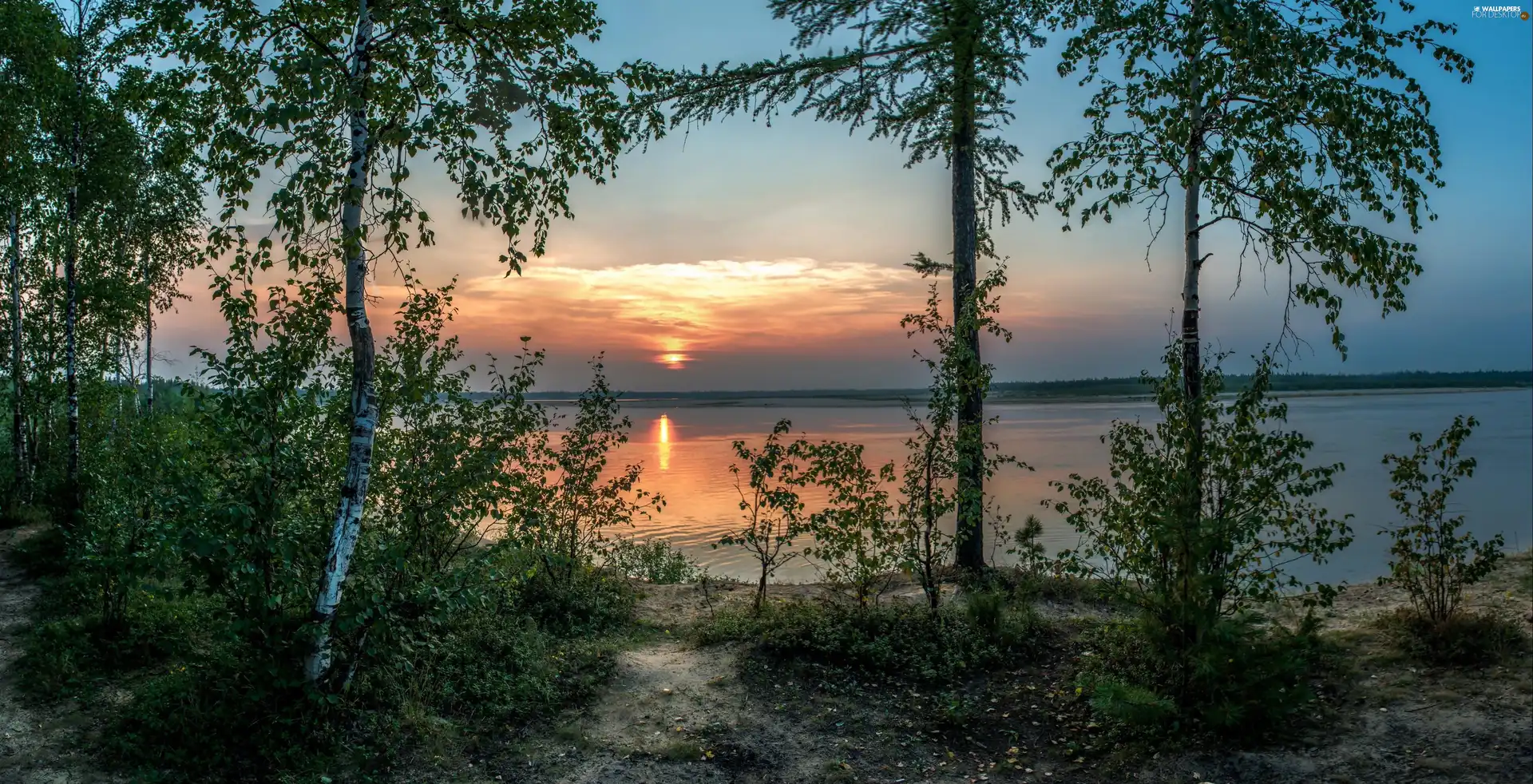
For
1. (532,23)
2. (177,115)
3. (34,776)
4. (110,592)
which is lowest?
(34,776)

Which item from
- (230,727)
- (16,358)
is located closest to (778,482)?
(230,727)

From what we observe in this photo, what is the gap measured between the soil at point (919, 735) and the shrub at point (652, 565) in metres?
4.00

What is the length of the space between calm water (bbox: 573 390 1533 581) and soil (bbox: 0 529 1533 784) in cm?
275

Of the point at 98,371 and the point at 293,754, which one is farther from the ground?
the point at 98,371

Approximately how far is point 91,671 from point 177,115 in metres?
5.03

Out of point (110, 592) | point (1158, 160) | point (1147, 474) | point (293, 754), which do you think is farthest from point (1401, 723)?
point (110, 592)

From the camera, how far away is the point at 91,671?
24.1ft

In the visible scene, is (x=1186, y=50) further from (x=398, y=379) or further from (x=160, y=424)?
(x=160, y=424)

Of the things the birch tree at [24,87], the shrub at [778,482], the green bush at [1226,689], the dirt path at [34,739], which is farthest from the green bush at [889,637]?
the birch tree at [24,87]

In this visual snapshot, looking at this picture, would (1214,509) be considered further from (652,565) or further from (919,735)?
(652,565)

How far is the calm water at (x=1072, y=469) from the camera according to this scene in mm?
16109

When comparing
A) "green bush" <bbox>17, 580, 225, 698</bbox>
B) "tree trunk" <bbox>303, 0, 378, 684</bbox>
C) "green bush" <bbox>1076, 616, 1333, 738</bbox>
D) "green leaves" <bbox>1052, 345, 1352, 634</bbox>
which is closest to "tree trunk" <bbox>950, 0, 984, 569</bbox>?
"green leaves" <bbox>1052, 345, 1352, 634</bbox>

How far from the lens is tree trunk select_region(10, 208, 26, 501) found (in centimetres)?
1353

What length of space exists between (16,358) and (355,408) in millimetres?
12524
